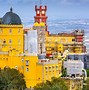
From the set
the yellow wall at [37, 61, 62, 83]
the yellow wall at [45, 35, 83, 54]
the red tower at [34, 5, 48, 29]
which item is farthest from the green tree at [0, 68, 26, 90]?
the red tower at [34, 5, 48, 29]

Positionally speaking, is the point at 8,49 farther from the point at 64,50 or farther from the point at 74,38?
the point at 74,38

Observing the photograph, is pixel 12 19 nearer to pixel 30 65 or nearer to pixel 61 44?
pixel 30 65

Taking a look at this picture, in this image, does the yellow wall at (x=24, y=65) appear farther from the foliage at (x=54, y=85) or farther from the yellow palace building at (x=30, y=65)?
the foliage at (x=54, y=85)

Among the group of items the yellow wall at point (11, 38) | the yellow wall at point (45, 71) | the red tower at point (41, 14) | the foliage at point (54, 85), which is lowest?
the foliage at point (54, 85)

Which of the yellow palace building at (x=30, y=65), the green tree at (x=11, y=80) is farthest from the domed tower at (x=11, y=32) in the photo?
the green tree at (x=11, y=80)

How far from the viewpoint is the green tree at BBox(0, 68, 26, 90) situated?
4388cm

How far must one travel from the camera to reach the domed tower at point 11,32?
5153cm

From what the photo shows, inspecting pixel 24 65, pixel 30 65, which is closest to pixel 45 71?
pixel 30 65

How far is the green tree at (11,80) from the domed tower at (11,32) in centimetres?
557

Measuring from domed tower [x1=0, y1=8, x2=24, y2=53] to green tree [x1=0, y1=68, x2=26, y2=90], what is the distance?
18.3 feet

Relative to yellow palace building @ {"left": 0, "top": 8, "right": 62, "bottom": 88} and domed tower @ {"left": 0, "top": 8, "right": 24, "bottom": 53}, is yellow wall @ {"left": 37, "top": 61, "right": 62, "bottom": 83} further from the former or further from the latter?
domed tower @ {"left": 0, "top": 8, "right": 24, "bottom": 53}

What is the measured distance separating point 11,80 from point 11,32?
7942mm

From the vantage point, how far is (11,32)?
5191cm

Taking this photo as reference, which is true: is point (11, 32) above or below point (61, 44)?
above
